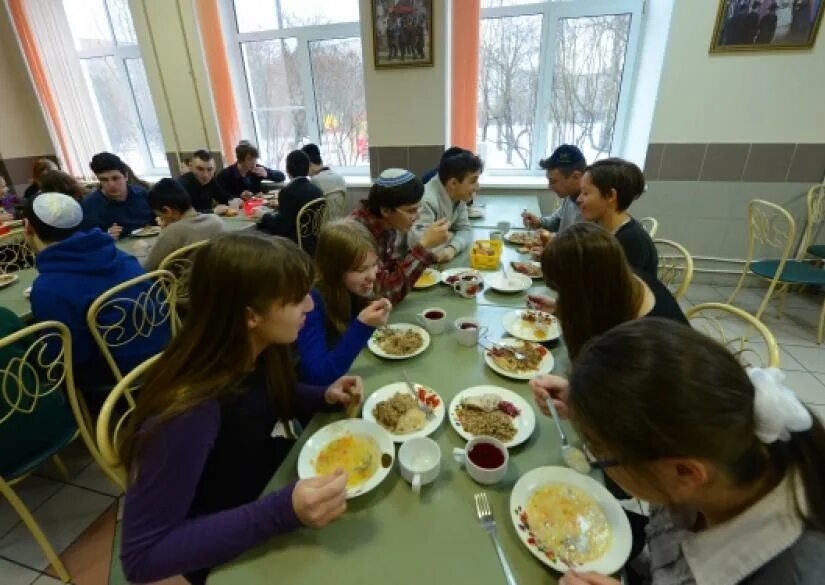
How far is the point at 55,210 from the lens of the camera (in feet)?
6.08

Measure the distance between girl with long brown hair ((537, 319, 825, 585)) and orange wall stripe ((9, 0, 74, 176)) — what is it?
692 centimetres

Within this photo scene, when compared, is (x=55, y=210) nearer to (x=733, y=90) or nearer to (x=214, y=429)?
(x=214, y=429)

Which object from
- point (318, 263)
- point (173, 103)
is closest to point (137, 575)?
point (318, 263)

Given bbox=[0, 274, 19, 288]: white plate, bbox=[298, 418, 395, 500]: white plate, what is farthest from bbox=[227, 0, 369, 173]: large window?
bbox=[298, 418, 395, 500]: white plate

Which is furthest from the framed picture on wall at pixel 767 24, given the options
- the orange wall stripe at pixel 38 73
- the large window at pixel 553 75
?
the orange wall stripe at pixel 38 73

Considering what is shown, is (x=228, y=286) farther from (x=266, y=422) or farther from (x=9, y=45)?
(x=9, y=45)

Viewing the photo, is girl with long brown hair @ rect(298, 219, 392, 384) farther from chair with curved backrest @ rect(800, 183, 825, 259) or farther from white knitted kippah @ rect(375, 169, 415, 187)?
chair with curved backrest @ rect(800, 183, 825, 259)

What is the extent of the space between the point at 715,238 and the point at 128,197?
4.95 m

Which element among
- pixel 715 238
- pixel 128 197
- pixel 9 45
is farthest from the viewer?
pixel 9 45

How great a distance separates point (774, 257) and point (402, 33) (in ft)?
12.2

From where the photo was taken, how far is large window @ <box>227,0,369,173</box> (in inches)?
162

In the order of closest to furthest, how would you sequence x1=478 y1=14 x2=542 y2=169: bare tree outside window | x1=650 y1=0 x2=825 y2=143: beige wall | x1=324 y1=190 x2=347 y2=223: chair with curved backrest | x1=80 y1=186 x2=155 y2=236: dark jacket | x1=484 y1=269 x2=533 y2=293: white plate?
x1=484 y1=269 x2=533 y2=293: white plate
x1=650 y1=0 x2=825 y2=143: beige wall
x1=80 y1=186 x2=155 y2=236: dark jacket
x1=324 y1=190 x2=347 y2=223: chair with curved backrest
x1=478 y1=14 x2=542 y2=169: bare tree outside window

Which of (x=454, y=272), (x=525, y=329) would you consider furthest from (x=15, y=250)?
(x=525, y=329)

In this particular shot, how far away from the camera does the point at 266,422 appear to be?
3.30 feet
